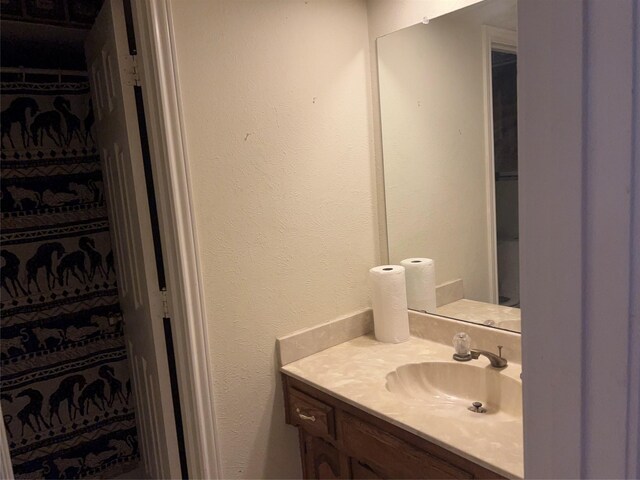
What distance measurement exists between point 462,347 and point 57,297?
1.92 metres

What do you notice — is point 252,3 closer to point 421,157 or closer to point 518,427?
point 421,157

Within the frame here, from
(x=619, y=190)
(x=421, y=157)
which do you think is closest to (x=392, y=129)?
(x=421, y=157)

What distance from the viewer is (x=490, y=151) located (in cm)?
152

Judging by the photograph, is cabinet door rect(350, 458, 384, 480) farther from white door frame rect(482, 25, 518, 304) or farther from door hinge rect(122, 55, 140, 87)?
door hinge rect(122, 55, 140, 87)

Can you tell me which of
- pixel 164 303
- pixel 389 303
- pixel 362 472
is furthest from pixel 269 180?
pixel 362 472

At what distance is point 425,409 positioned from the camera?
1.25 metres

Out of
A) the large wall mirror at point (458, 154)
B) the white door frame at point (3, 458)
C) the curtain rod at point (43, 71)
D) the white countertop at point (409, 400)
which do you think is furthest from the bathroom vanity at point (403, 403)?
the curtain rod at point (43, 71)

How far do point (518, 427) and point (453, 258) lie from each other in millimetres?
673

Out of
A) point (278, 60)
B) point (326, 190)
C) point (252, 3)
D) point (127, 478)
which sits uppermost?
point (252, 3)

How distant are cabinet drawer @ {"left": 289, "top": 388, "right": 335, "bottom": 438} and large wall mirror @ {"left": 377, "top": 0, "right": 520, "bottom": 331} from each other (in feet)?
1.85

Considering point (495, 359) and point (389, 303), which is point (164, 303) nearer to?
point (389, 303)

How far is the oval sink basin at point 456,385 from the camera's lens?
1369mm

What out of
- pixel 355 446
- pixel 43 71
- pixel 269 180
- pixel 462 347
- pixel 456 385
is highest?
pixel 43 71

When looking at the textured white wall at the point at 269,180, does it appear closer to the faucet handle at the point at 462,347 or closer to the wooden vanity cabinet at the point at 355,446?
the wooden vanity cabinet at the point at 355,446
